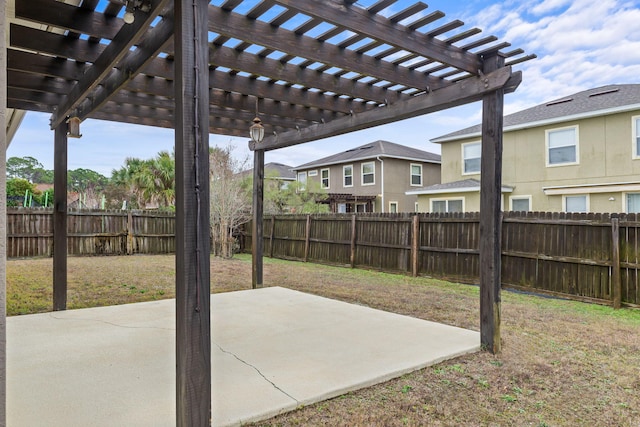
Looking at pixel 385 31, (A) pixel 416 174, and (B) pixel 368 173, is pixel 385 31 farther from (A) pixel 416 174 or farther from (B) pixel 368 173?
(A) pixel 416 174

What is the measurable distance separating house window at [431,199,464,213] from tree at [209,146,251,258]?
243 inches

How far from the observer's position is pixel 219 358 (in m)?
3.28

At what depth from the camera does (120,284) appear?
7.38 meters

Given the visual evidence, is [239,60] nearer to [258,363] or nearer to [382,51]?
[382,51]

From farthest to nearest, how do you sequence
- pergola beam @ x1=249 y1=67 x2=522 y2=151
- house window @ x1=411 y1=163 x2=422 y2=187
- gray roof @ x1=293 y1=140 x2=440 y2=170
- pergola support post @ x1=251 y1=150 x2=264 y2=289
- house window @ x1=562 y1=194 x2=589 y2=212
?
house window @ x1=411 y1=163 x2=422 y2=187
gray roof @ x1=293 y1=140 x2=440 y2=170
house window @ x1=562 y1=194 x2=589 y2=212
pergola support post @ x1=251 y1=150 x2=264 y2=289
pergola beam @ x1=249 y1=67 x2=522 y2=151

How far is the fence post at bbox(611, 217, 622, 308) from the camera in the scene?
19.2ft

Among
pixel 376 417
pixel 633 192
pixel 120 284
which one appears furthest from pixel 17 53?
pixel 633 192

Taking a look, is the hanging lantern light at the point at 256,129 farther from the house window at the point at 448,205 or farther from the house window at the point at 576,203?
the house window at the point at 576,203

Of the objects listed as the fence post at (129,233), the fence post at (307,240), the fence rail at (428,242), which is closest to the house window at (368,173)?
the fence rail at (428,242)

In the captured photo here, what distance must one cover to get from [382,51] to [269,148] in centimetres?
315

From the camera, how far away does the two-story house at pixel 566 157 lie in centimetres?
1000

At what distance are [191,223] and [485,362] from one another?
269cm

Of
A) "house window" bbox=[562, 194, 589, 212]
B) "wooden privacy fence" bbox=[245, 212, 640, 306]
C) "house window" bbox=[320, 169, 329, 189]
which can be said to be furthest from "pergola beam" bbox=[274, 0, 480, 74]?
"house window" bbox=[320, 169, 329, 189]

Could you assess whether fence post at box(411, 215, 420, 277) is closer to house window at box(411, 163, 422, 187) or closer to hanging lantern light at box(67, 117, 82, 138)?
hanging lantern light at box(67, 117, 82, 138)
